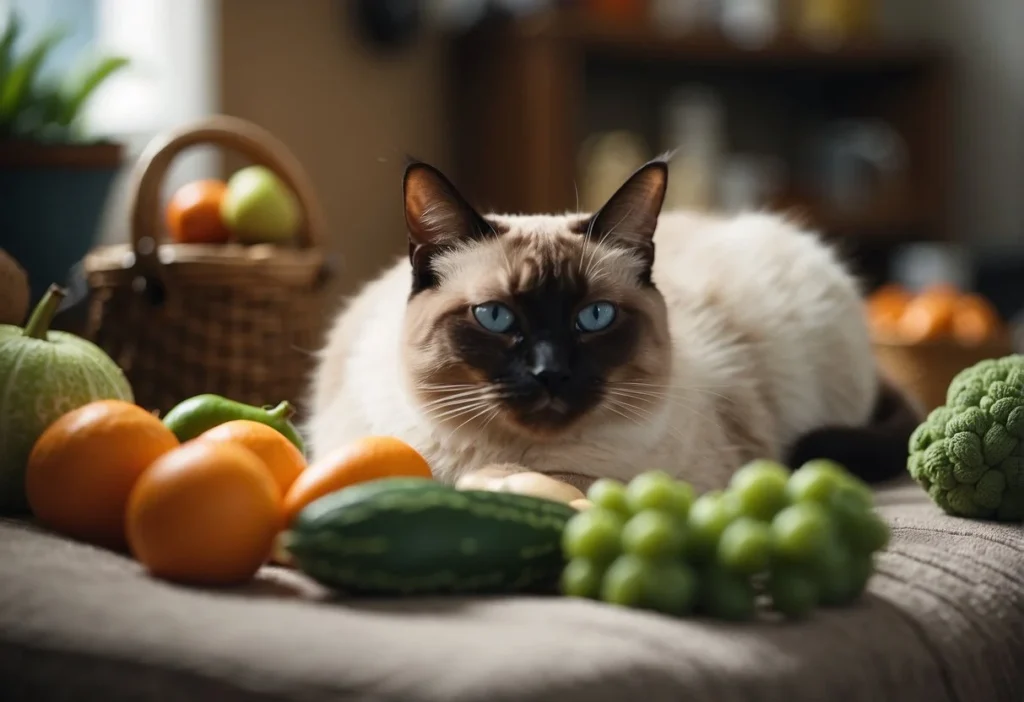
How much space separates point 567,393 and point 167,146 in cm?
106

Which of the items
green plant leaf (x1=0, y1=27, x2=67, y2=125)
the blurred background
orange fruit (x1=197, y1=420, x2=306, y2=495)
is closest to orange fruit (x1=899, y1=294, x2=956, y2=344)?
the blurred background

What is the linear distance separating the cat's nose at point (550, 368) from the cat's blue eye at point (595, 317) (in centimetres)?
8

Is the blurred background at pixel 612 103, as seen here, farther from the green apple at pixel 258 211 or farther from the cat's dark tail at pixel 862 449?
the cat's dark tail at pixel 862 449

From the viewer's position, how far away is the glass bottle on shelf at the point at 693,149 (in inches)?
151

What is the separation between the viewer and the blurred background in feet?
10.5

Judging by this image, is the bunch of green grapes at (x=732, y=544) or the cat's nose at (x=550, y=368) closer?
the bunch of green grapes at (x=732, y=544)

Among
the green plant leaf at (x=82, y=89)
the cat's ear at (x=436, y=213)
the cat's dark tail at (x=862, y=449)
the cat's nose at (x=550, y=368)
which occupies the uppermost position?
the green plant leaf at (x=82, y=89)

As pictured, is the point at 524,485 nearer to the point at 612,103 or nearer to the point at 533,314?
the point at 533,314

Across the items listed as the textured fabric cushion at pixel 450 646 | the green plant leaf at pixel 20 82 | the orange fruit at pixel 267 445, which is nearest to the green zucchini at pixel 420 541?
the textured fabric cushion at pixel 450 646

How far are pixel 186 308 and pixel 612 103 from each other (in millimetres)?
2518

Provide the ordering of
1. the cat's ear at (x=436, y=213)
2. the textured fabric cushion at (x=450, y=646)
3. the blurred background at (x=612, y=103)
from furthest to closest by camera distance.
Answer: the blurred background at (x=612, y=103), the cat's ear at (x=436, y=213), the textured fabric cushion at (x=450, y=646)

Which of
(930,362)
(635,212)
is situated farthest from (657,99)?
(635,212)

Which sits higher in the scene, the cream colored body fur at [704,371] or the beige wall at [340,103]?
the beige wall at [340,103]

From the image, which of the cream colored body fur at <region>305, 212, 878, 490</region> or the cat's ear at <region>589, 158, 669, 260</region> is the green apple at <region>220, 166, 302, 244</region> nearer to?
the cream colored body fur at <region>305, 212, 878, 490</region>
